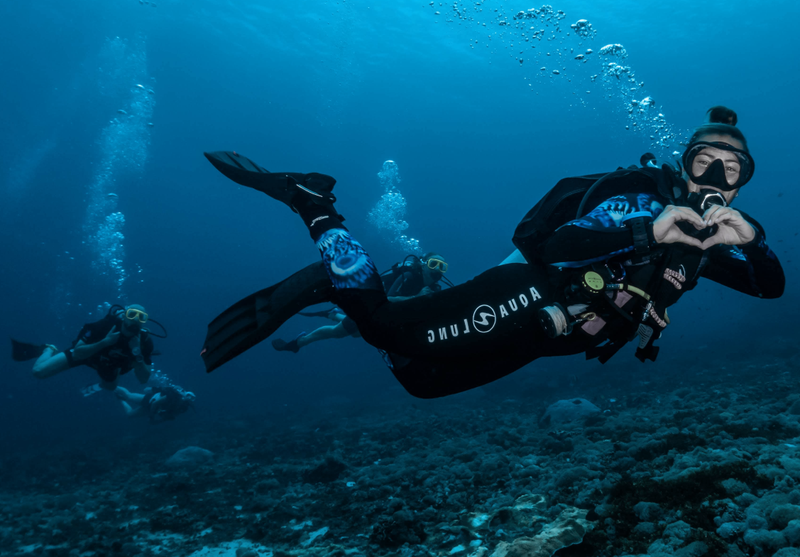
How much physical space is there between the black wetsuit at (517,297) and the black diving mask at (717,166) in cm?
25

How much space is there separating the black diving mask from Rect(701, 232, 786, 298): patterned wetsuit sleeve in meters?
0.38

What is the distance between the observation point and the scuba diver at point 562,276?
7.23ft

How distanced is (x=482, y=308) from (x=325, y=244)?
1072mm

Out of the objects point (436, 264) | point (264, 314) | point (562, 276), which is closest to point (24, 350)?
point (436, 264)

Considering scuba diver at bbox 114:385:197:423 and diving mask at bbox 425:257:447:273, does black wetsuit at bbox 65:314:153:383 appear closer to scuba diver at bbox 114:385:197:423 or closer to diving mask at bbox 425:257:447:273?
scuba diver at bbox 114:385:197:423

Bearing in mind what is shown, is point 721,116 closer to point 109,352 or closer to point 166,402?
point 109,352

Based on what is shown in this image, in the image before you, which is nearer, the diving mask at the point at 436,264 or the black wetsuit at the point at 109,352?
the black wetsuit at the point at 109,352

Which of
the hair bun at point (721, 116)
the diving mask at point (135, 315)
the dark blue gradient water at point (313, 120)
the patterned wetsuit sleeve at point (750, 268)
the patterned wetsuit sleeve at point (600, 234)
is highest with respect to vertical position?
the dark blue gradient water at point (313, 120)

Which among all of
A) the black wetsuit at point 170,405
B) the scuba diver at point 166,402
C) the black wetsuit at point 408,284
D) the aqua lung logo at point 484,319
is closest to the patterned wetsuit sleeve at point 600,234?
the aqua lung logo at point 484,319

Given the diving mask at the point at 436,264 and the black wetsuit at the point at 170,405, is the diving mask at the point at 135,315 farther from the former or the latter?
the diving mask at the point at 436,264

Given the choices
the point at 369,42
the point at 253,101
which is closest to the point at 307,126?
the point at 253,101

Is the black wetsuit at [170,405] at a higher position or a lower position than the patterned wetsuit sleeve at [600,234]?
higher

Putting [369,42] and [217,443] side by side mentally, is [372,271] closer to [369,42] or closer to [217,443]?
[217,443]

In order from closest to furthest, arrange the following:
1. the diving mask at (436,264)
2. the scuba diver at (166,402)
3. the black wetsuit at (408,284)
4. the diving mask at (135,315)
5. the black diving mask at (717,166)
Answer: the black diving mask at (717,166), the diving mask at (135,315), the diving mask at (436,264), the black wetsuit at (408,284), the scuba diver at (166,402)
